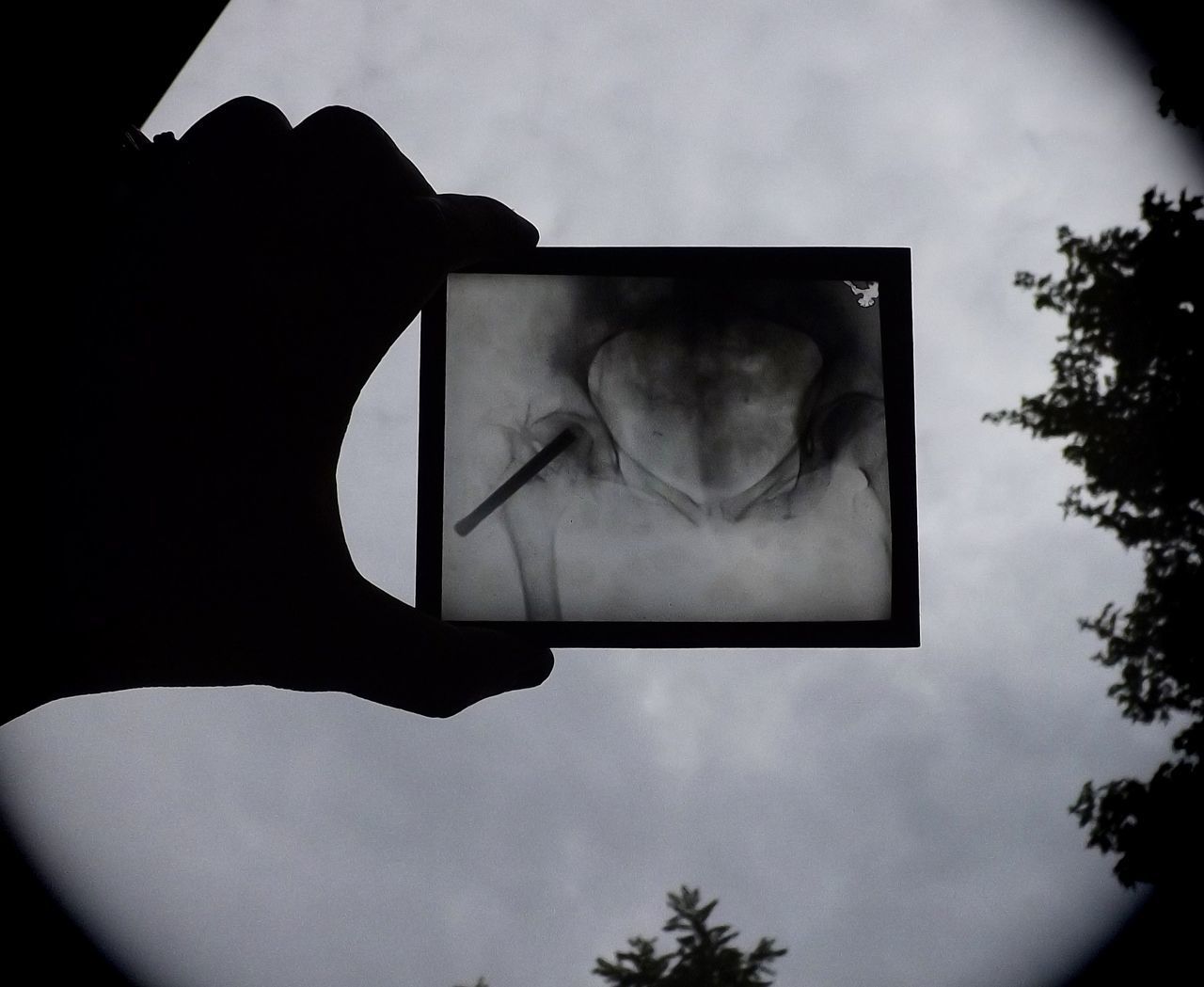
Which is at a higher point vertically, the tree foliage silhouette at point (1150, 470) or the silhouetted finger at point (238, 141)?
the tree foliage silhouette at point (1150, 470)

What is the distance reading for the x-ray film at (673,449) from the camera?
2656mm

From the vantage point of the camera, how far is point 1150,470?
11.9 feet

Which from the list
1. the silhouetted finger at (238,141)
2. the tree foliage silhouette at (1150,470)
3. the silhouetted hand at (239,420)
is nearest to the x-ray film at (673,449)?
the silhouetted hand at (239,420)

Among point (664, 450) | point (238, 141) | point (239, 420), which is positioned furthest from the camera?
point (664, 450)

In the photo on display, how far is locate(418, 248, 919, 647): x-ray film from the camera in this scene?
2656 millimetres

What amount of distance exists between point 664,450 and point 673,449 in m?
0.03

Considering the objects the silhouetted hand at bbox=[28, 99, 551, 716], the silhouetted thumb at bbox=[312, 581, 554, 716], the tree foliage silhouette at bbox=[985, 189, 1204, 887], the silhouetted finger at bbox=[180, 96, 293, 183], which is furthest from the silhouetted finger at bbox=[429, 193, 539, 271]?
the tree foliage silhouette at bbox=[985, 189, 1204, 887]

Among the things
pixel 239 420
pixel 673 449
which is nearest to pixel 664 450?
pixel 673 449

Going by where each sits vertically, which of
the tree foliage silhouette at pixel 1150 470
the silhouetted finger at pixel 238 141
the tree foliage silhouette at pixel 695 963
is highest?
the tree foliage silhouette at pixel 1150 470

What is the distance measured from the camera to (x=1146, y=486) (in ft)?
12.0

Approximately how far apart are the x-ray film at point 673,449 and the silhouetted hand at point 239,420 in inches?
18.2

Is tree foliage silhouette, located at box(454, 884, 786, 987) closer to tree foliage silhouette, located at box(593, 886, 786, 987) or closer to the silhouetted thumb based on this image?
tree foliage silhouette, located at box(593, 886, 786, 987)

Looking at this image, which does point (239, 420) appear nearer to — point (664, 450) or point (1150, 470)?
point (664, 450)

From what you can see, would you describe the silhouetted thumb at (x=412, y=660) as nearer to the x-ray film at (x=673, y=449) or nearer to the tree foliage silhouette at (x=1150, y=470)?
the x-ray film at (x=673, y=449)
